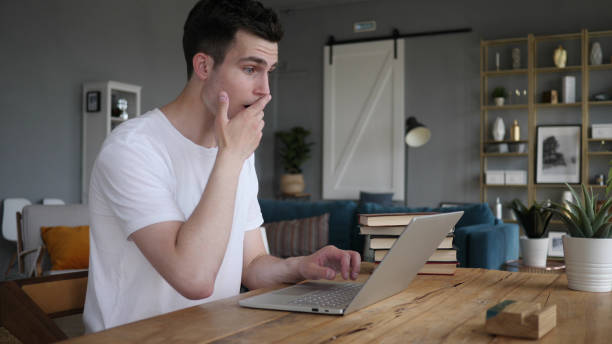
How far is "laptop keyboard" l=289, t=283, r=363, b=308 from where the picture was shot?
1.05 meters

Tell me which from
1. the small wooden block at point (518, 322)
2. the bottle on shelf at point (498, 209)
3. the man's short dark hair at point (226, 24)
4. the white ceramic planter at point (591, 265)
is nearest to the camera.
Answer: the small wooden block at point (518, 322)

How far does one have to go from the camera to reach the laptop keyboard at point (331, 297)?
105 cm

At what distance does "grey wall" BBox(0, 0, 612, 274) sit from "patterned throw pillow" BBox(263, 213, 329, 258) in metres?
2.69

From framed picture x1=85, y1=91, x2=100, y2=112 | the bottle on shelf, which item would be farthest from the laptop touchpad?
the bottle on shelf

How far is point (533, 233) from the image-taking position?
2887 millimetres

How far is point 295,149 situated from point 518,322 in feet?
24.1

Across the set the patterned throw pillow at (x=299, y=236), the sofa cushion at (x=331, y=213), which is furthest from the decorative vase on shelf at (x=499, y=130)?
the patterned throw pillow at (x=299, y=236)

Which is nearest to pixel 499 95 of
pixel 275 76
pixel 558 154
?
pixel 558 154

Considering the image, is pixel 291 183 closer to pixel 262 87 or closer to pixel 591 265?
pixel 262 87

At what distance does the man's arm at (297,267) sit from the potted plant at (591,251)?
1.65ft

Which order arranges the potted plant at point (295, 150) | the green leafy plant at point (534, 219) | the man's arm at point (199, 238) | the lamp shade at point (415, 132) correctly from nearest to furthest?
the man's arm at point (199, 238), the green leafy plant at point (534, 219), the lamp shade at point (415, 132), the potted plant at point (295, 150)

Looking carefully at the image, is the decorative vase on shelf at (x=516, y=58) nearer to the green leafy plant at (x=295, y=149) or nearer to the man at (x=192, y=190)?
the green leafy plant at (x=295, y=149)

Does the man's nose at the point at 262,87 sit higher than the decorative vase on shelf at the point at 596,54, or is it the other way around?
the decorative vase on shelf at the point at 596,54

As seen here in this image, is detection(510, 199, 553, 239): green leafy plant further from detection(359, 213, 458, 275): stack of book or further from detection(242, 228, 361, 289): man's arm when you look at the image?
detection(242, 228, 361, 289): man's arm
